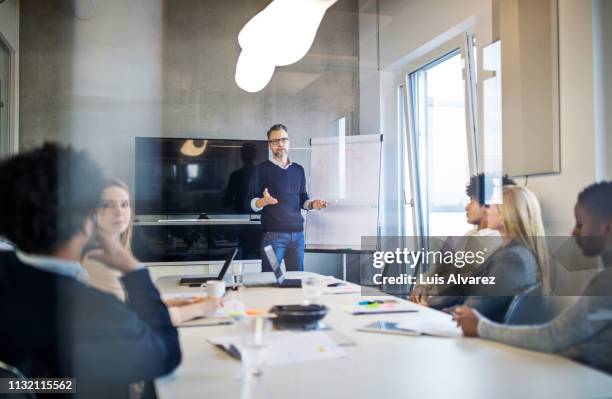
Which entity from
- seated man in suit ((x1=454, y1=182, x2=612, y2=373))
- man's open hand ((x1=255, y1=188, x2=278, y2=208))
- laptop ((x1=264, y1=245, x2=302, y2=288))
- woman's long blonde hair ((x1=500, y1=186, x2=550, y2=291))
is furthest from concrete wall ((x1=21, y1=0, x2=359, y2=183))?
seated man in suit ((x1=454, y1=182, x2=612, y2=373))

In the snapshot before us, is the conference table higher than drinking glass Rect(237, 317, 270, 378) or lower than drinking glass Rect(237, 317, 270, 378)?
lower

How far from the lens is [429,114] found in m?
1.20

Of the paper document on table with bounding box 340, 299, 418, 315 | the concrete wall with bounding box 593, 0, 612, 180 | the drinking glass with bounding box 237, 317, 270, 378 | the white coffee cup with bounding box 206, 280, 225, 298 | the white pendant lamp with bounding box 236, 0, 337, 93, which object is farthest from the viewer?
the paper document on table with bounding box 340, 299, 418, 315

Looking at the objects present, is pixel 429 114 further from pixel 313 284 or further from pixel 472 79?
pixel 313 284

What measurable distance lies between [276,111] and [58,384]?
0.64 m

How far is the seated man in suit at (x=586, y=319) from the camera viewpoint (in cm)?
96

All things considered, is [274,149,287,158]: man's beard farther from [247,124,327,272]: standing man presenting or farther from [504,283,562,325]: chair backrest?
[504,283,562,325]: chair backrest

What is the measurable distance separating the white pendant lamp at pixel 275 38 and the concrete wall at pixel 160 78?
0.02 m

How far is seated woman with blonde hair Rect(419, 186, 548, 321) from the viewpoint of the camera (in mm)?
1175

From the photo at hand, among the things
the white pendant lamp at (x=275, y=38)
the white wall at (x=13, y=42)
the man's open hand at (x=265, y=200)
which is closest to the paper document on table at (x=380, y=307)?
the man's open hand at (x=265, y=200)

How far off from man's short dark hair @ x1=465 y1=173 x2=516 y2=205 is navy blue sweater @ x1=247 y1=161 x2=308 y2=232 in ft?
1.48

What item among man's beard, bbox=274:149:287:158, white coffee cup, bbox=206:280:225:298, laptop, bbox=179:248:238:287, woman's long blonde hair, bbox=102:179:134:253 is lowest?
white coffee cup, bbox=206:280:225:298

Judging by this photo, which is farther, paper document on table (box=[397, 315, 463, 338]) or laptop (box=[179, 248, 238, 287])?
paper document on table (box=[397, 315, 463, 338])

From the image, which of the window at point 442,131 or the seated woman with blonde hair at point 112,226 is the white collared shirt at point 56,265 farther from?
the window at point 442,131
